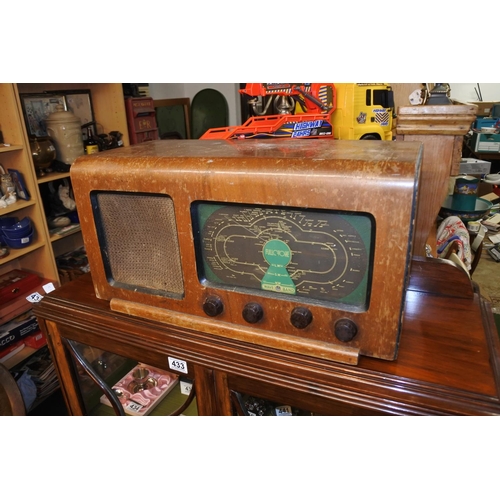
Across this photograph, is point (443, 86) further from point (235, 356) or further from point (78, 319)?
point (78, 319)

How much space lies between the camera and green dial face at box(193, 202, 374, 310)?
61cm

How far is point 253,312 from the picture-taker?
27.9 inches

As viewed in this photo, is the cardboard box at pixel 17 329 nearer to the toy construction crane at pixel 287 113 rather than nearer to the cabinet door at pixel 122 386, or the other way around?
the cabinet door at pixel 122 386

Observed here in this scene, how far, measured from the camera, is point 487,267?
3.18 meters

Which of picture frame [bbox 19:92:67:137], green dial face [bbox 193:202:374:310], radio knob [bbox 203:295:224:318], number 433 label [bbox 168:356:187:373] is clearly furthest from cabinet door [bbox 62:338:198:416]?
picture frame [bbox 19:92:67:137]

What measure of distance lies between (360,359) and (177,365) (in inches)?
14.1

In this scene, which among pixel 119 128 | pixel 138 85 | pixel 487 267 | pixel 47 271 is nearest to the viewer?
pixel 47 271

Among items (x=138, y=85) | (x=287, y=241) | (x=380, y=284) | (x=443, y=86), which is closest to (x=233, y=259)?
(x=287, y=241)

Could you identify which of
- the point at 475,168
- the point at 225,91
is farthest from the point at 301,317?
the point at 475,168

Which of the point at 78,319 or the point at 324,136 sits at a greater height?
the point at 324,136

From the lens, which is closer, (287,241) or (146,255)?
(287,241)

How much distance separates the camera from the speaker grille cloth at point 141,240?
0.75 m

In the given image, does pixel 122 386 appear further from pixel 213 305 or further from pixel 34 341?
pixel 34 341

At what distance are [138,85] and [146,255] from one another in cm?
237
